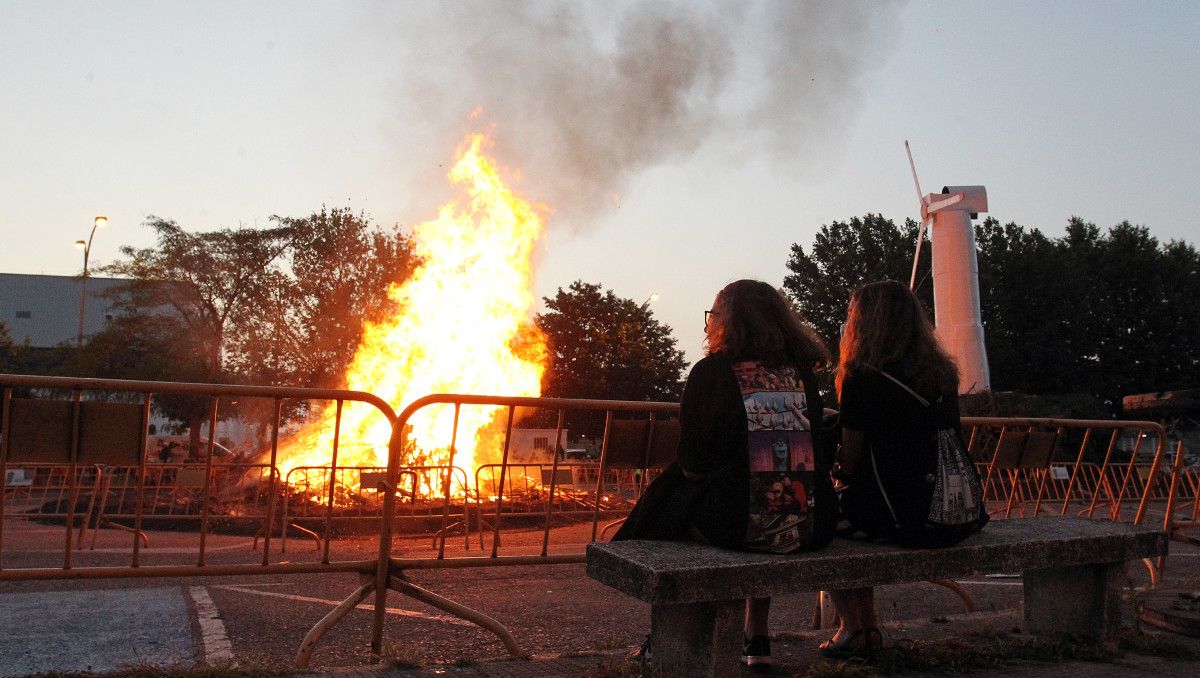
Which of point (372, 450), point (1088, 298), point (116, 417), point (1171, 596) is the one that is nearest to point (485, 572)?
point (116, 417)

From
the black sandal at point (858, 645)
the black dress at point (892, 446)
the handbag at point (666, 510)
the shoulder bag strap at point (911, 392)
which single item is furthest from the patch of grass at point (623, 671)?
the shoulder bag strap at point (911, 392)

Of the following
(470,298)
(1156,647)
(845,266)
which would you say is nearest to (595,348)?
(845,266)

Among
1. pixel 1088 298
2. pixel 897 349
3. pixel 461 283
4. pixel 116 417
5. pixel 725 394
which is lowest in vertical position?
pixel 116 417

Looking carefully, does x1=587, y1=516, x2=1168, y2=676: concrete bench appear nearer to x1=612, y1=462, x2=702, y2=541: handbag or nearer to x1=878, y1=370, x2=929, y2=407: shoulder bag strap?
x1=612, y1=462, x2=702, y2=541: handbag

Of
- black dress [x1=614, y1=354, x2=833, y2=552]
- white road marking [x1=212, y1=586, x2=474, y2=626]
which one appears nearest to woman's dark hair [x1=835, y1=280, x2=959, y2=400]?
black dress [x1=614, y1=354, x2=833, y2=552]

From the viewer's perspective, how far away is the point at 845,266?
51.8m

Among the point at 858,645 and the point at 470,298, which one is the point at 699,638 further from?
the point at 470,298

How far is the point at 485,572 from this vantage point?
8.85 metres

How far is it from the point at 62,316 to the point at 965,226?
6295 cm

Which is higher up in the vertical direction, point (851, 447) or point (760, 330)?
point (760, 330)

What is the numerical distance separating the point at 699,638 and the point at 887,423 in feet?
4.34

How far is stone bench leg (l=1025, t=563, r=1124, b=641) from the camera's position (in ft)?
14.7

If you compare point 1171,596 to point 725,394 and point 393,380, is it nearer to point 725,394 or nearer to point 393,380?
point 725,394

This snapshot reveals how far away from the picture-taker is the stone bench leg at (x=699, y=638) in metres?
3.47
